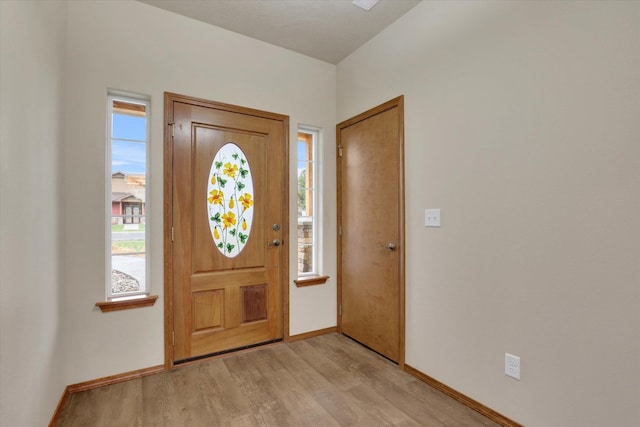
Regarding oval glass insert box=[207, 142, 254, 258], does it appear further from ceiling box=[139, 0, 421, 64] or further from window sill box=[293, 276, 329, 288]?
ceiling box=[139, 0, 421, 64]

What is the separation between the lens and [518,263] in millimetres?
1731

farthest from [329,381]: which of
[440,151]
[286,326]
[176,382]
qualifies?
[440,151]

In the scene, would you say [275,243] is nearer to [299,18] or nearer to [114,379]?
[114,379]

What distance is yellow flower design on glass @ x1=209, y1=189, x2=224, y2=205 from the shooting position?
8.63ft

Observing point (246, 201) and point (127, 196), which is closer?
point (127, 196)

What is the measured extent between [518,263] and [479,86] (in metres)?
1.11

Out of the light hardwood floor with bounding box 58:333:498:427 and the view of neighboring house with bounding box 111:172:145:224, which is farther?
the view of neighboring house with bounding box 111:172:145:224

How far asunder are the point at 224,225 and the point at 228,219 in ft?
0.21

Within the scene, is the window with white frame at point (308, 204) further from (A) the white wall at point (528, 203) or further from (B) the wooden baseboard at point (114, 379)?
(B) the wooden baseboard at point (114, 379)

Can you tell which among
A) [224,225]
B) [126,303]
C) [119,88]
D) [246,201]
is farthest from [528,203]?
[119,88]

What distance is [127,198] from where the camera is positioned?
7.79 feet

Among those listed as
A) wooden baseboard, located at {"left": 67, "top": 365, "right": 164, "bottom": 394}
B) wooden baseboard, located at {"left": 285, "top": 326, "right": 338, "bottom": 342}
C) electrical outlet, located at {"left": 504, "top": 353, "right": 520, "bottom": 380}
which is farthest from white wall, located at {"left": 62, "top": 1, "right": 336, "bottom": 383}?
electrical outlet, located at {"left": 504, "top": 353, "right": 520, "bottom": 380}

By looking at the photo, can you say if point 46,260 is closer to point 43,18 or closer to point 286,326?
point 43,18

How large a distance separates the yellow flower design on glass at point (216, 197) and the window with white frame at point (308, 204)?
2.68 feet
